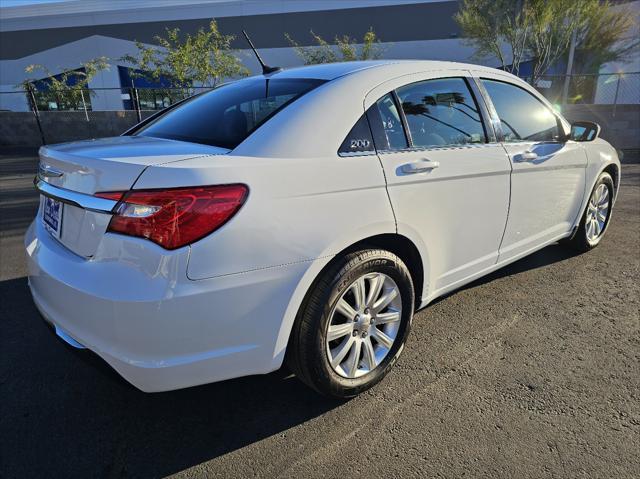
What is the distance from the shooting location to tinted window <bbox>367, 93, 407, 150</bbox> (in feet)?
7.52

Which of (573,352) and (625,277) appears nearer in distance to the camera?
(573,352)

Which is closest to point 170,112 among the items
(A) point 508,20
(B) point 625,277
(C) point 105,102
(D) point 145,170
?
(D) point 145,170

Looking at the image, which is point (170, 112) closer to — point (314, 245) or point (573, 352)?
point (314, 245)

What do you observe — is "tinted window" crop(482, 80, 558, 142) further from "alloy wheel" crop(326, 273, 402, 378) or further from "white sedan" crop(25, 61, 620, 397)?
"alloy wheel" crop(326, 273, 402, 378)

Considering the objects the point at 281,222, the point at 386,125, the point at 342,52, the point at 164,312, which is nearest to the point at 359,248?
the point at 281,222

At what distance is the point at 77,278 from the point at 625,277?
4.17 meters

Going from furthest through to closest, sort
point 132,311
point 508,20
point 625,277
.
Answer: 1. point 508,20
2. point 625,277
3. point 132,311

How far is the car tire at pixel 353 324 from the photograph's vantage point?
2.04 metres

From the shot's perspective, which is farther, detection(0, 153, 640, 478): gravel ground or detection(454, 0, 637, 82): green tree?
detection(454, 0, 637, 82): green tree

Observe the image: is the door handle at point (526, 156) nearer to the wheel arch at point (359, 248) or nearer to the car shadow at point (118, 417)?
the wheel arch at point (359, 248)

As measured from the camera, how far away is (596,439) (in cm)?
204

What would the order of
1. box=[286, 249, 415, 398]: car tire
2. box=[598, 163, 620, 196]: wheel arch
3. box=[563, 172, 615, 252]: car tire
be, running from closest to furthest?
box=[286, 249, 415, 398]: car tire, box=[563, 172, 615, 252]: car tire, box=[598, 163, 620, 196]: wheel arch

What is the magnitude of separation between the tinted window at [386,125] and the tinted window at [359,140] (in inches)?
1.6

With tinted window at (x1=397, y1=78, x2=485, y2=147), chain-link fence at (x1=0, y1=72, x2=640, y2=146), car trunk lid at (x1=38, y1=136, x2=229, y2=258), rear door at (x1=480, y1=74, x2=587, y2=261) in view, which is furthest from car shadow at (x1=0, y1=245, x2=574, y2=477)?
chain-link fence at (x1=0, y1=72, x2=640, y2=146)
